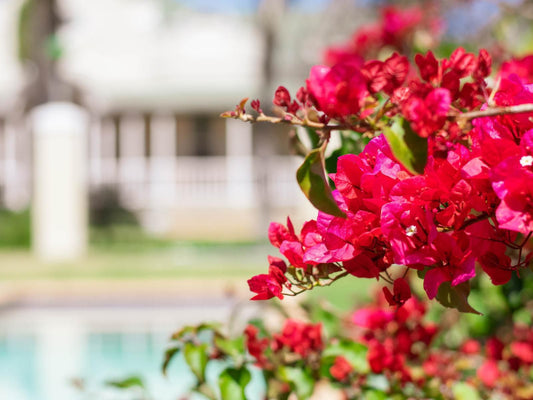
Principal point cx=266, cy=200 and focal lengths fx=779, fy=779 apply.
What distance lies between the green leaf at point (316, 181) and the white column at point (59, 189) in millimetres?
11672

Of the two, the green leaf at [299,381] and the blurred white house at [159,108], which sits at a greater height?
the blurred white house at [159,108]

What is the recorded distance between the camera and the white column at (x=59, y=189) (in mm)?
12242

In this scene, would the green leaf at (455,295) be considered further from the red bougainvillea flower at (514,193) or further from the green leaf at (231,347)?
the green leaf at (231,347)

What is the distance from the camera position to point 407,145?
33.4 inches

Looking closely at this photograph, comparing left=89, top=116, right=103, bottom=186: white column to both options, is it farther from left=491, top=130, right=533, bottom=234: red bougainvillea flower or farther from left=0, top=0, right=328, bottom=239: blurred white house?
left=491, top=130, right=533, bottom=234: red bougainvillea flower

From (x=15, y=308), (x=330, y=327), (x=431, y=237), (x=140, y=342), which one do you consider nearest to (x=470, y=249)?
(x=431, y=237)

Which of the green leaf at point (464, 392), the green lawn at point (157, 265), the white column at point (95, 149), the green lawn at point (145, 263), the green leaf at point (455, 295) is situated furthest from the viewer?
the white column at point (95, 149)

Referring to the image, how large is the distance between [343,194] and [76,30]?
2049 cm

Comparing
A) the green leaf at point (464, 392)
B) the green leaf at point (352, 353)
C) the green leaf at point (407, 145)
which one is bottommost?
the green leaf at point (464, 392)

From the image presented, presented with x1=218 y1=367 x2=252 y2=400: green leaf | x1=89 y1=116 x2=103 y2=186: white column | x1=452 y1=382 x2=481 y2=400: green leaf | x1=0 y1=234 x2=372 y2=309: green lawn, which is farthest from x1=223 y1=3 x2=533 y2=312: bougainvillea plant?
x1=89 y1=116 x2=103 y2=186: white column

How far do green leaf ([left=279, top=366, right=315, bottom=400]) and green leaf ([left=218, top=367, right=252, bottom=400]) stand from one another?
93mm

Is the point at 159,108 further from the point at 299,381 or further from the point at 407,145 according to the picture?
the point at 407,145

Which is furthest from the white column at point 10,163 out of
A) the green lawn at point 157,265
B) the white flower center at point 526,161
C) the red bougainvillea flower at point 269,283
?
the white flower center at point 526,161

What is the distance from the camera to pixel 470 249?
2.94 ft
